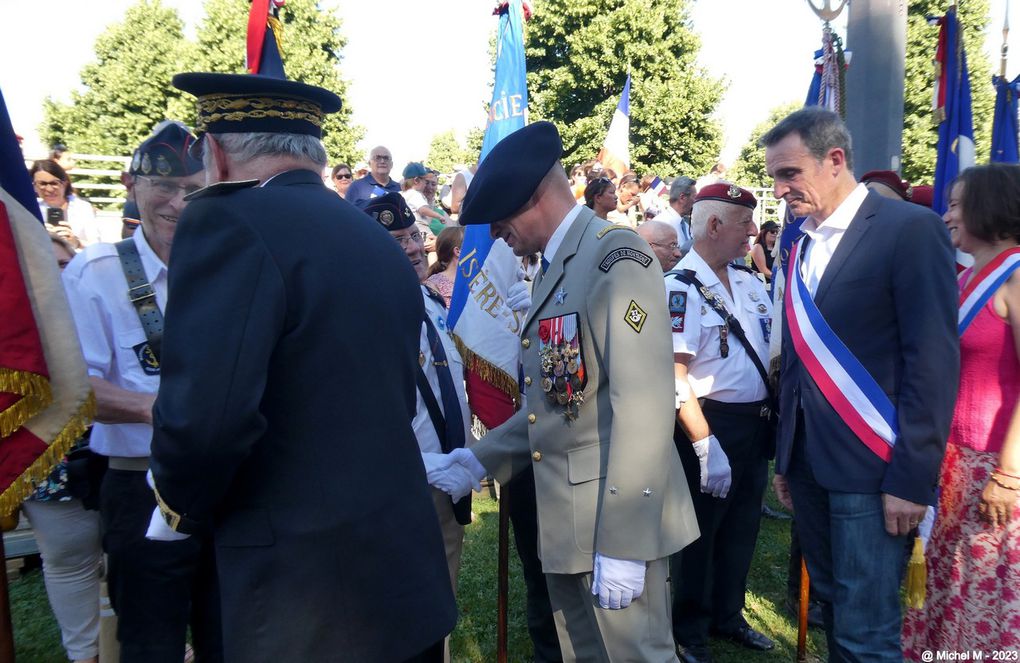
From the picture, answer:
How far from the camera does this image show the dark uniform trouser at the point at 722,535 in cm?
379

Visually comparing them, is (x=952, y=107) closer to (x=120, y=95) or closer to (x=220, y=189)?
(x=220, y=189)

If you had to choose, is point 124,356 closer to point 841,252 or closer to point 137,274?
point 137,274

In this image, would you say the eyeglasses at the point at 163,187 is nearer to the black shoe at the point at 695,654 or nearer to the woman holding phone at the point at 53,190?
the black shoe at the point at 695,654

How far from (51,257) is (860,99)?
623 cm

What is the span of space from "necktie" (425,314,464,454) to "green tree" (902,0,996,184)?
29782 mm

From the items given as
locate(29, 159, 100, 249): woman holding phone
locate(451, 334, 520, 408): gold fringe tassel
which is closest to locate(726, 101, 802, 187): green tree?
locate(29, 159, 100, 249): woman holding phone

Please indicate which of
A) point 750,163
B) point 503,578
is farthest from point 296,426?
point 750,163

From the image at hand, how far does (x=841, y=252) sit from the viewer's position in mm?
2518

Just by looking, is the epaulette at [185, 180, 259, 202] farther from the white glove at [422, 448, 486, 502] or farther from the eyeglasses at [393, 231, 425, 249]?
the eyeglasses at [393, 231, 425, 249]

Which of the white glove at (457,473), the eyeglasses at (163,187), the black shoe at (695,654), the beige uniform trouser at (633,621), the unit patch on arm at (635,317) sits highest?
the eyeglasses at (163,187)

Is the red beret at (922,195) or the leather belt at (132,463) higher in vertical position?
the red beret at (922,195)

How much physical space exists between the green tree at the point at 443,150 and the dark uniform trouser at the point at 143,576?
273 feet

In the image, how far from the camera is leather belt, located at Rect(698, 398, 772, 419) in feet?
12.3

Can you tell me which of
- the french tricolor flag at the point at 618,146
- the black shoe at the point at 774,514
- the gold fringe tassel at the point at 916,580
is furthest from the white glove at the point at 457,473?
the french tricolor flag at the point at 618,146
